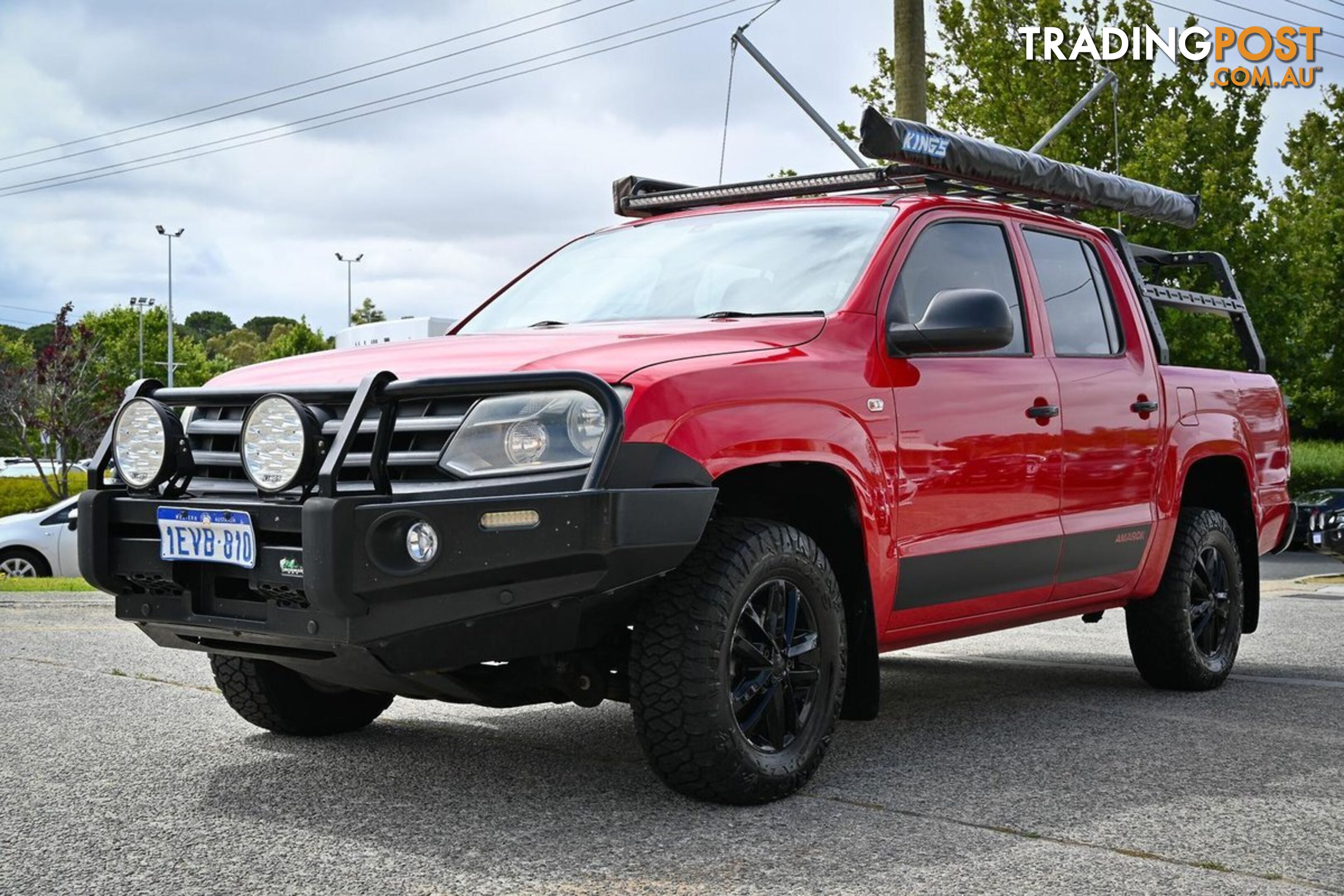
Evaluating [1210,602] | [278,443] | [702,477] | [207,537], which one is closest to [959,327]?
[702,477]

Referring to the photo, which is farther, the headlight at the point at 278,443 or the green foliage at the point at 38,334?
the green foliage at the point at 38,334

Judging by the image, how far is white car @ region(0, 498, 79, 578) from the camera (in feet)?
56.8

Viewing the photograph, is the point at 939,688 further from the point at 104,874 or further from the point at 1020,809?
the point at 104,874

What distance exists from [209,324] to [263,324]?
715 centimetres

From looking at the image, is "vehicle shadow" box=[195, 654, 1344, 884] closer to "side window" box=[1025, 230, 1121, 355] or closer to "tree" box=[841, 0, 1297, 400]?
"side window" box=[1025, 230, 1121, 355]

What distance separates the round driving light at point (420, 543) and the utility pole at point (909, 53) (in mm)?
11055

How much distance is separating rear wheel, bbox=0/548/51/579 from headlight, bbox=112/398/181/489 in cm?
1398

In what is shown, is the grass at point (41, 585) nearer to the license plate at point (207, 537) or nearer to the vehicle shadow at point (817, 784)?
the vehicle shadow at point (817, 784)

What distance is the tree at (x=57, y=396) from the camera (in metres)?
36.6

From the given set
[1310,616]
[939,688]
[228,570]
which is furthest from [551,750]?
[1310,616]

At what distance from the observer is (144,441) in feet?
14.6

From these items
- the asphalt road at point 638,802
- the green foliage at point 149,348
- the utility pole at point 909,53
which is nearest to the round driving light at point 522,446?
the asphalt road at point 638,802

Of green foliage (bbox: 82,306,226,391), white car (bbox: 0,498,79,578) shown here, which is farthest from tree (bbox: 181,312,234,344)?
white car (bbox: 0,498,79,578)

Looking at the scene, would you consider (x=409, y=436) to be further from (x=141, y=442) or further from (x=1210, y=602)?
(x=1210, y=602)
